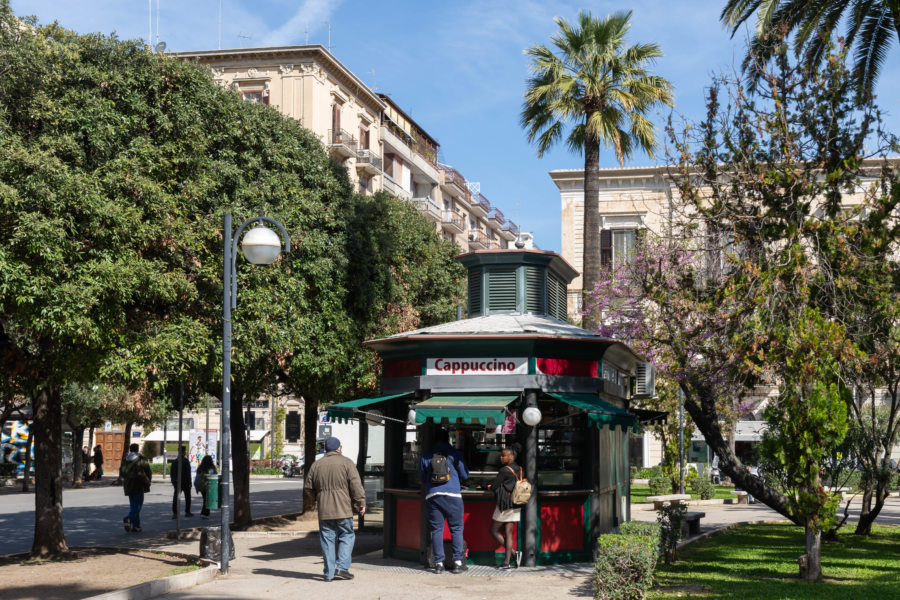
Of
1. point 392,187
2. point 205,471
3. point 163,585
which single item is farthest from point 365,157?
point 163,585

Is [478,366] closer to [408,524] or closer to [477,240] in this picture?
[408,524]

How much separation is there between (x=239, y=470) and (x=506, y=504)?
30.7 feet

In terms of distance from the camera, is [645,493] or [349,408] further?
[645,493]

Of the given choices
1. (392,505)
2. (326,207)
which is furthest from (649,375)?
(326,207)

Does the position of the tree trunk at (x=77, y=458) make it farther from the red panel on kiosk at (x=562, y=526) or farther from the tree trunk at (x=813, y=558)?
the tree trunk at (x=813, y=558)

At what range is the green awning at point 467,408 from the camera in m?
12.9

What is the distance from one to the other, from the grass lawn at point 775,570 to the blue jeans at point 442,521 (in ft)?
8.79

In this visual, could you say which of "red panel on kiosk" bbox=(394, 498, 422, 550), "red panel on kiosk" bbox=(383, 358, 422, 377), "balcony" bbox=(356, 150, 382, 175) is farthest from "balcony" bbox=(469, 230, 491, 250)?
"red panel on kiosk" bbox=(394, 498, 422, 550)

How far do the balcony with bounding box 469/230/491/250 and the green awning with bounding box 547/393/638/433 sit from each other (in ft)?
188

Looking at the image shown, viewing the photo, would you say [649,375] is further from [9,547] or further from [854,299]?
[9,547]

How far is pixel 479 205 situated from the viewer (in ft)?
251

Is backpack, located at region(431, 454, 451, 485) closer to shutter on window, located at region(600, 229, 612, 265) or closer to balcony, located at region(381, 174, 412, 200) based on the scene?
shutter on window, located at region(600, 229, 612, 265)

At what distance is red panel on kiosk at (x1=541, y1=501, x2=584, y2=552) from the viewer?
546 inches

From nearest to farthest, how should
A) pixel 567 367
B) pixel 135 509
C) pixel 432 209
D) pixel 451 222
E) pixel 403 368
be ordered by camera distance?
pixel 567 367
pixel 403 368
pixel 135 509
pixel 432 209
pixel 451 222
